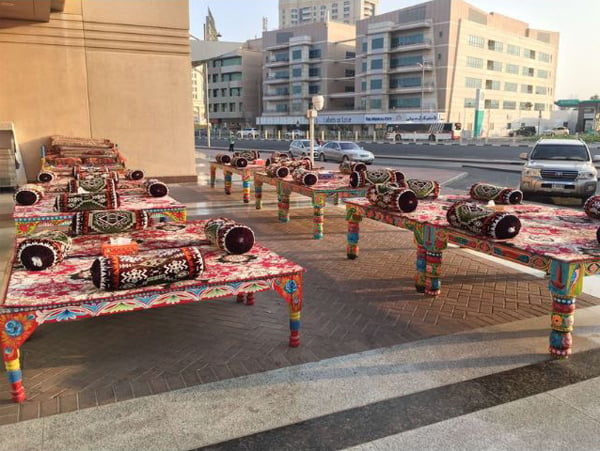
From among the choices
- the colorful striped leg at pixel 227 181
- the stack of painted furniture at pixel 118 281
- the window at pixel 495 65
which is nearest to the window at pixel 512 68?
the window at pixel 495 65

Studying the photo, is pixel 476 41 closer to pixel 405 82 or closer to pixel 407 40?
pixel 407 40

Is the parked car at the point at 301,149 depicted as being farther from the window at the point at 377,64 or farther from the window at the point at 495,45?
the window at the point at 495,45

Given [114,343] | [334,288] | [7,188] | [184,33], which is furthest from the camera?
[184,33]

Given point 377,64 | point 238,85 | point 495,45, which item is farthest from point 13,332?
point 238,85

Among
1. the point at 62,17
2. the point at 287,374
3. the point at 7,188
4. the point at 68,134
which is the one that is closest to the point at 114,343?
the point at 287,374

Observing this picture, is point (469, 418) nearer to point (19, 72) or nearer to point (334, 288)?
point (334, 288)

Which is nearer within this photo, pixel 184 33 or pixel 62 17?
pixel 62 17

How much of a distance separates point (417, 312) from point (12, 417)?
4.11 meters

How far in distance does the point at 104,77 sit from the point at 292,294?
1500cm

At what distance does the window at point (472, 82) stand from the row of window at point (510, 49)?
4.70m

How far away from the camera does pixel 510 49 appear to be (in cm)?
8156

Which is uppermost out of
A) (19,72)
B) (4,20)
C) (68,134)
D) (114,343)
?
(4,20)

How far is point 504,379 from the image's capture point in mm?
4434

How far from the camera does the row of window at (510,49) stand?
74.4 m
